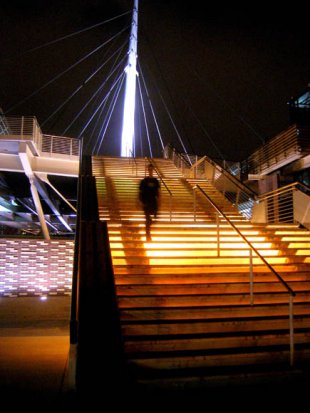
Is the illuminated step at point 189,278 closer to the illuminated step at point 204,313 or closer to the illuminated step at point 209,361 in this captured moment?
the illuminated step at point 204,313

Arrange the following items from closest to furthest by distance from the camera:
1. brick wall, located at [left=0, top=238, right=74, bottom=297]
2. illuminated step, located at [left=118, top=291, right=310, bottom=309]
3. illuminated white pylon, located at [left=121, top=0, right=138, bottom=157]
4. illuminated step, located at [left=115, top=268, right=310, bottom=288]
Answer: illuminated step, located at [left=118, top=291, right=310, bottom=309]
illuminated step, located at [left=115, top=268, right=310, bottom=288]
brick wall, located at [left=0, top=238, right=74, bottom=297]
illuminated white pylon, located at [left=121, top=0, right=138, bottom=157]

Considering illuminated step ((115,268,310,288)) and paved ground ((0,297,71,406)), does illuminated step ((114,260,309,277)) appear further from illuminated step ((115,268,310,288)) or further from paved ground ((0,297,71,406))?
paved ground ((0,297,71,406))

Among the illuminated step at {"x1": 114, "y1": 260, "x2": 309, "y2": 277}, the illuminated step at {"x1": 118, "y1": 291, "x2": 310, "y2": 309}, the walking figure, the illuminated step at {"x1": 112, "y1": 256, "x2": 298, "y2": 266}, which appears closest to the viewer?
the illuminated step at {"x1": 118, "y1": 291, "x2": 310, "y2": 309}

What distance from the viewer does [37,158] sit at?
17406 millimetres

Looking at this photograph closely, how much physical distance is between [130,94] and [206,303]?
2398 centimetres

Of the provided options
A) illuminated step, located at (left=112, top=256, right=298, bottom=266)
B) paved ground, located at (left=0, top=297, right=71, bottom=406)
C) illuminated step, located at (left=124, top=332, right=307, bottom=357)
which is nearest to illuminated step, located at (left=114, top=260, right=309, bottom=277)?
illuminated step, located at (left=112, top=256, right=298, bottom=266)

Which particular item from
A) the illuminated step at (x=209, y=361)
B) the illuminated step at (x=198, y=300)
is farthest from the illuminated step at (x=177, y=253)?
the illuminated step at (x=209, y=361)

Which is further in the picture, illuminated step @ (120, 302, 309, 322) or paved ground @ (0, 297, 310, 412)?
illuminated step @ (120, 302, 309, 322)

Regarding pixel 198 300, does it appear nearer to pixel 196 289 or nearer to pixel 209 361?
pixel 196 289

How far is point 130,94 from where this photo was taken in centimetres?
2712

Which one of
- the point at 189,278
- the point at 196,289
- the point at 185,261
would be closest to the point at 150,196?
the point at 185,261

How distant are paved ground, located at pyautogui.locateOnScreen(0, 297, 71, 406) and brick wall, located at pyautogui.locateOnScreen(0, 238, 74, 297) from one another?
1.66 feet

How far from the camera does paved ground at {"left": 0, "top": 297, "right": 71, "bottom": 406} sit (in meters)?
4.32

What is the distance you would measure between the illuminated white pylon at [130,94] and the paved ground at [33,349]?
12.1m
